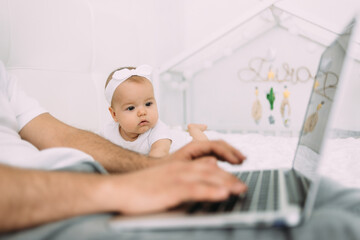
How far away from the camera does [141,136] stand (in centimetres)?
145

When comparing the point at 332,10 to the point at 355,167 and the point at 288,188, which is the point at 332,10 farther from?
the point at 288,188

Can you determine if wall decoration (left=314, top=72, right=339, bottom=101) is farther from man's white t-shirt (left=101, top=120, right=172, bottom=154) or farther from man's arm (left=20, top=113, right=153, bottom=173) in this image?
man's white t-shirt (left=101, top=120, right=172, bottom=154)

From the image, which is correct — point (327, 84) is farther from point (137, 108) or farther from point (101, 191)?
point (137, 108)

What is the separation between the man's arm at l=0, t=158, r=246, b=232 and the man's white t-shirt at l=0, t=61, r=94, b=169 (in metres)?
0.11

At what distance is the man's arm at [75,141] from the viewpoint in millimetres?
801

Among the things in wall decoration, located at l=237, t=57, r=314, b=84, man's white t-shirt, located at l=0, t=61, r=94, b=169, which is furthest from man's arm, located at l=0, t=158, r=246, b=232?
wall decoration, located at l=237, t=57, r=314, b=84

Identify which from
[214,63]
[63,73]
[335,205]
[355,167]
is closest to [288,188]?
[335,205]

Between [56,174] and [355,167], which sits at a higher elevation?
[56,174]

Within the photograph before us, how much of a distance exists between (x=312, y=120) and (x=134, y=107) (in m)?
0.82

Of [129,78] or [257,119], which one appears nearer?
[129,78]

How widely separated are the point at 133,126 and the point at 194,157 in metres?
0.78

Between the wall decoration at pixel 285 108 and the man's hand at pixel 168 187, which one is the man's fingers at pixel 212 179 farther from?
the wall decoration at pixel 285 108

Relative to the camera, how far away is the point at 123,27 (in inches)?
75.2

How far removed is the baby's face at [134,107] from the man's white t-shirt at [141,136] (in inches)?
1.6
